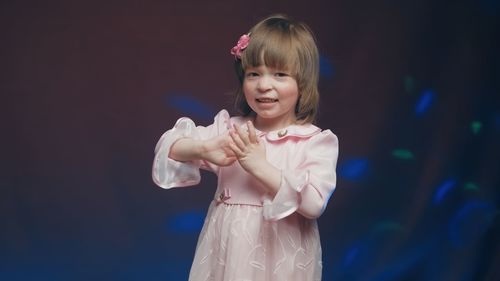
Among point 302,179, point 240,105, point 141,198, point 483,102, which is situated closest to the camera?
point 302,179

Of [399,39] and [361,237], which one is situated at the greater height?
[399,39]

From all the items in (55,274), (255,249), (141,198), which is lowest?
(55,274)

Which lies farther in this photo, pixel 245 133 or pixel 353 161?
pixel 353 161

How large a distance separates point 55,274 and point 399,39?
1.61 metres

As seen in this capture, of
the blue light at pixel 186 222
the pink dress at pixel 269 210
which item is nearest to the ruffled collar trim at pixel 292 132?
the pink dress at pixel 269 210

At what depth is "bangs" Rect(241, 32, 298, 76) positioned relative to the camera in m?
1.89

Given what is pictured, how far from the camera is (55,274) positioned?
3070mm

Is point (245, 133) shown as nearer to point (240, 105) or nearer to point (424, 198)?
point (240, 105)

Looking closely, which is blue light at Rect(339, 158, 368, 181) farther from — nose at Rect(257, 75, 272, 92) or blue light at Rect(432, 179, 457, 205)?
nose at Rect(257, 75, 272, 92)

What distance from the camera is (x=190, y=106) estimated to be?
3064mm

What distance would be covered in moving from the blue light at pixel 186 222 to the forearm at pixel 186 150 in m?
1.16

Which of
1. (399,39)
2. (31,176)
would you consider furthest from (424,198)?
(31,176)

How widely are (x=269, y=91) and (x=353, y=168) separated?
1216mm

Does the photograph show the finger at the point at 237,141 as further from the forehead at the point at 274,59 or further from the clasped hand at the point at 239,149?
the forehead at the point at 274,59
